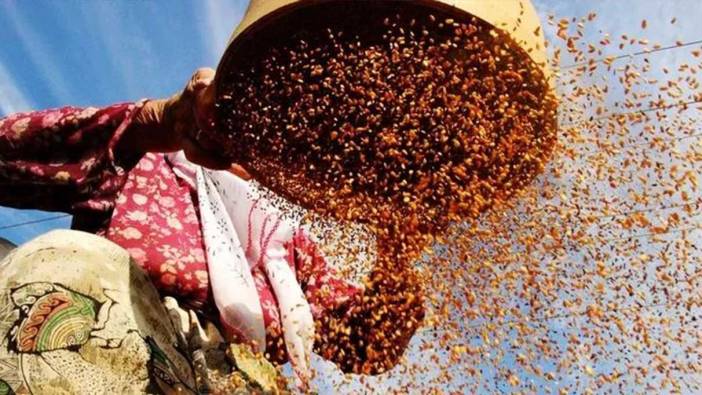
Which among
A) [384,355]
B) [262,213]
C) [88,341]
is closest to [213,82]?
[88,341]

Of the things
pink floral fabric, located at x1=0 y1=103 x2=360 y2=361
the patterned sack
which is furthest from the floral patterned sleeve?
the patterned sack

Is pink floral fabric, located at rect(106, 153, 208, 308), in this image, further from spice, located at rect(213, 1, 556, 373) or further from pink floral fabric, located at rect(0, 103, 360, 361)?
spice, located at rect(213, 1, 556, 373)

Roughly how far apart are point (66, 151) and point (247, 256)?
1.50 ft

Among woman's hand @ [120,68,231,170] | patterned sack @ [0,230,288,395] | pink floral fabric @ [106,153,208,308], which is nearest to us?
patterned sack @ [0,230,288,395]

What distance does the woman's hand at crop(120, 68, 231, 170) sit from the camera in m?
1.38

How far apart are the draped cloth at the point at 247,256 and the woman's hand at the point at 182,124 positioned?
133 millimetres

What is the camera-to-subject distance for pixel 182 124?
1.45 meters

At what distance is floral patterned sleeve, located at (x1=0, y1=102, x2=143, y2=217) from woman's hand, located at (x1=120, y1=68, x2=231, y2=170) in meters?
0.03

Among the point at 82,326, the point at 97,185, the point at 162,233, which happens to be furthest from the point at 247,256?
the point at 82,326

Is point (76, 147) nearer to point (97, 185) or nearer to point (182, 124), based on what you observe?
point (97, 185)

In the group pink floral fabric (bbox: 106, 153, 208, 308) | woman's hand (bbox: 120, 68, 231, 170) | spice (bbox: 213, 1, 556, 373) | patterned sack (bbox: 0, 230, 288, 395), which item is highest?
spice (bbox: 213, 1, 556, 373)

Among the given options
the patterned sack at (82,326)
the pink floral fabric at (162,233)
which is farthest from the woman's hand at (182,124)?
the patterned sack at (82,326)

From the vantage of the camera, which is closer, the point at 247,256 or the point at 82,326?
the point at 82,326

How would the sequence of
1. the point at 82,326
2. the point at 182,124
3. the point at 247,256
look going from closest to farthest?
1. the point at 82,326
2. the point at 182,124
3. the point at 247,256
